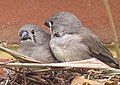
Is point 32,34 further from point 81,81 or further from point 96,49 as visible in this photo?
point 81,81

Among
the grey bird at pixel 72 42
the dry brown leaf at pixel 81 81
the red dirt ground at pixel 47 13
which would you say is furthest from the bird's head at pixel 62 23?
the dry brown leaf at pixel 81 81

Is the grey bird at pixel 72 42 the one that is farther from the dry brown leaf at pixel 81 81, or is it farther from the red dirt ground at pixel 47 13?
the dry brown leaf at pixel 81 81

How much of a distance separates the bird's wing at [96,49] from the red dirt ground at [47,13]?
0.24 m

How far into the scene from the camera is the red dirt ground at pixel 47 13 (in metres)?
2.93

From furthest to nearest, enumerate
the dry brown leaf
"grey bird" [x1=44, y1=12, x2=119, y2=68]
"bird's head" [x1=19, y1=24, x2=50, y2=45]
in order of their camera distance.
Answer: "bird's head" [x1=19, y1=24, x2=50, y2=45], "grey bird" [x1=44, y1=12, x2=119, y2=68], the dry brown leaf

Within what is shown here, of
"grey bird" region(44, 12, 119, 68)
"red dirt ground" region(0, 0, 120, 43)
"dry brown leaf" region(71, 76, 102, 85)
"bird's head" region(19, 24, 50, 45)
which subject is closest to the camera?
"dry brown leaf" region(71, 76, 102, 85)

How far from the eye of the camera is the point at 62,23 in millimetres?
2717

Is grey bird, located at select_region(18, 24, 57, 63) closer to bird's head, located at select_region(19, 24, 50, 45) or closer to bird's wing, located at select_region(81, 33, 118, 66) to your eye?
bird's head, located at select_region(19, 24, 50, 45)

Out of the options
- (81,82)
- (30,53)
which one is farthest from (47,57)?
(81,82)

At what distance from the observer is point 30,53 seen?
106 inches

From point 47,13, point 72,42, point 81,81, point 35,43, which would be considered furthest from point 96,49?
point 81,81

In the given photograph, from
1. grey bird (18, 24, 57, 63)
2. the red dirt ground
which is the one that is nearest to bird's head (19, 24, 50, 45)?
grey bird (18, 24, 57, 63)

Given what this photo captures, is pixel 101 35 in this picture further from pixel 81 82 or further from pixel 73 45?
pixel 81 82

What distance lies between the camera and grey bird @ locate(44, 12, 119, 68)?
2.56 metres
